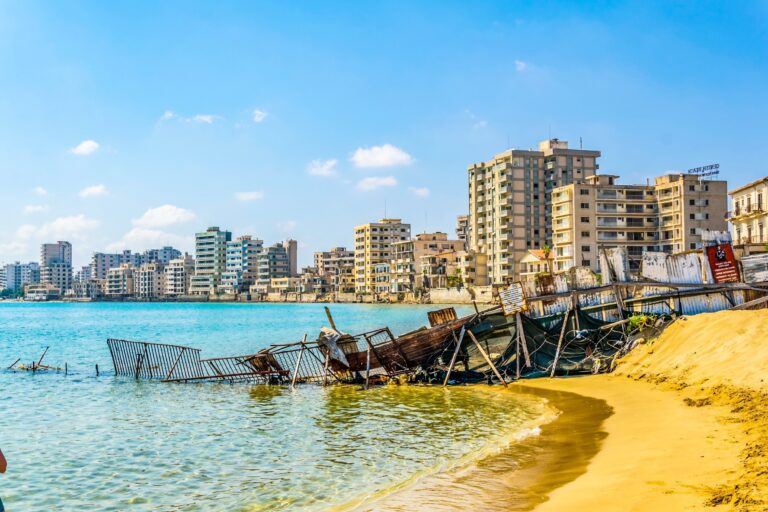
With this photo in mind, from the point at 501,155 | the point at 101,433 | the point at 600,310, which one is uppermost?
the point at 501,155

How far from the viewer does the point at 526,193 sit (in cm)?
13662

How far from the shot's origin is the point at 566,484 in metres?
Answer: 11.8

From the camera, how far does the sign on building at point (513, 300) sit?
26.7 metres

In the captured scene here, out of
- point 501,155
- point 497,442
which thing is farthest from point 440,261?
point 497,442

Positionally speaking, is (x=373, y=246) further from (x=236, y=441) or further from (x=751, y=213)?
(x=236, y=441)

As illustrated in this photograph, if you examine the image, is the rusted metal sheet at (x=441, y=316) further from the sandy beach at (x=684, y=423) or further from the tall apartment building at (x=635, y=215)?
the tall apartment building at (x=635, y=215)

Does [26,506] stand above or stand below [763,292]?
below

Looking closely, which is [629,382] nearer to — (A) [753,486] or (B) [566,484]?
(B) [566,484]

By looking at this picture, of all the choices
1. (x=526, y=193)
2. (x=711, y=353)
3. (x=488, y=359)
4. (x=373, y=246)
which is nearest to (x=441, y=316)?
(x=488, y=359)

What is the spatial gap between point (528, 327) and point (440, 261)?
5272 inches

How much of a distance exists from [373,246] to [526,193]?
66.2m

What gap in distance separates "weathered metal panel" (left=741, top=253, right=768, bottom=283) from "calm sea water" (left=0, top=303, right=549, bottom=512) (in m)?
12.1

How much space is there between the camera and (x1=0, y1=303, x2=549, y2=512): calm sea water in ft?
45.2

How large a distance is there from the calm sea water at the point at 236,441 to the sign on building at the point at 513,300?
13.4ft
